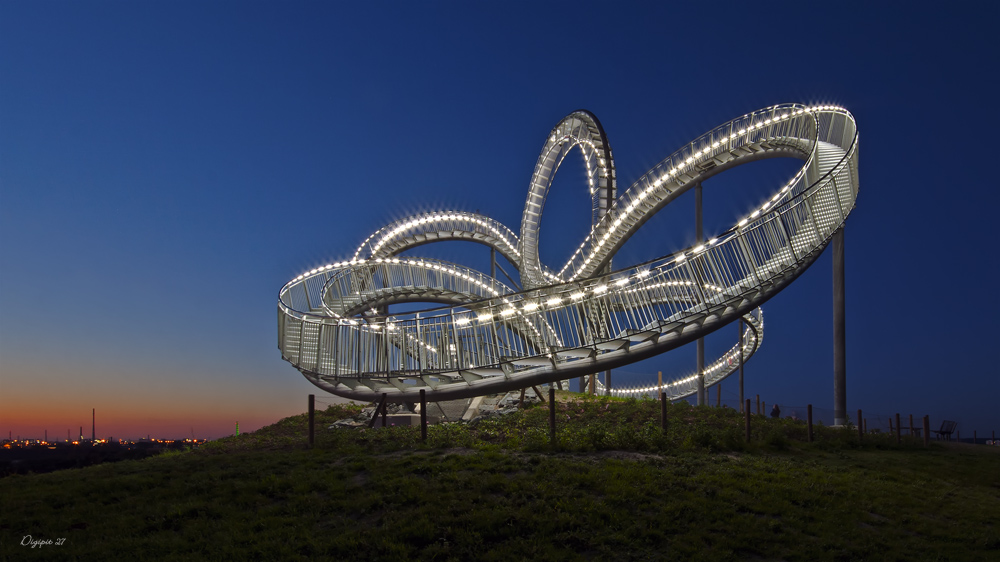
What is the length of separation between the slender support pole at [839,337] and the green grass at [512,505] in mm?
8861

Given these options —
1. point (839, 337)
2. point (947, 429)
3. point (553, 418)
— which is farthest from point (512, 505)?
point (947, 429)

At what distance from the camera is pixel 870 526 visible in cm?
1079

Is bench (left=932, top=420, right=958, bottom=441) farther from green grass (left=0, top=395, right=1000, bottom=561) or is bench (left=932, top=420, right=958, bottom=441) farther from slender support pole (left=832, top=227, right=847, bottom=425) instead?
green grass (left=0, top=395, right=1000, bottom=561)

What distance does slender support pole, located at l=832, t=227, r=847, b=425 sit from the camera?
81.3ft

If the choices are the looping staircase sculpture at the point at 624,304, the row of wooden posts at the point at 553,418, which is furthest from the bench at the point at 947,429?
the looping staircase sculpture at the point at 624,304

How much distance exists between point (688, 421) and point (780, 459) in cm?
537

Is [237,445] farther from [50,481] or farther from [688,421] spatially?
[688,421]

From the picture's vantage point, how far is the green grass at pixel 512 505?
9.02 m

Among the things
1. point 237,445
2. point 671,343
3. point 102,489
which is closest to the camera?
point 102,489

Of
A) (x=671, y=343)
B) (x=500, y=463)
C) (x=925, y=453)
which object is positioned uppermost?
(x=671, y=343)

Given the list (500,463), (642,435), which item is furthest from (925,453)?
(500,463)

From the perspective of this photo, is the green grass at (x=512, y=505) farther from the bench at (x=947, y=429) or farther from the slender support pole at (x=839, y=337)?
the bench at (x=947, y=429)

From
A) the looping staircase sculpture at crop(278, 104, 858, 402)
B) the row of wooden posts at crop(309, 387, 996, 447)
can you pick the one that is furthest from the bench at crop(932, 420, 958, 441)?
the looping staircase sculpture at crop(278, 104, 858, 402)

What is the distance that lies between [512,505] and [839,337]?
64.7 ft
